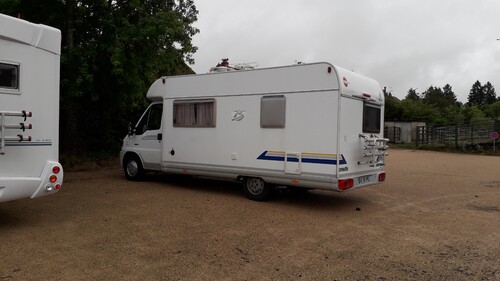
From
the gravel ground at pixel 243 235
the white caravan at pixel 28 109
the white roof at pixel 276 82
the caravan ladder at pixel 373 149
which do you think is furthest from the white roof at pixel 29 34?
the caravan ladder at pixel 373 149

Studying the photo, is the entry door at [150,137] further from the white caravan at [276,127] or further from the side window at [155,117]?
the white caravan at [276,127]

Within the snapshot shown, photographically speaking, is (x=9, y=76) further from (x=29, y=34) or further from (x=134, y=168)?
(x=134, y=168)

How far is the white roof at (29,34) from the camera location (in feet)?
18.9

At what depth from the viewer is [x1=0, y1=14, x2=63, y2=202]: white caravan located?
5.77 metres

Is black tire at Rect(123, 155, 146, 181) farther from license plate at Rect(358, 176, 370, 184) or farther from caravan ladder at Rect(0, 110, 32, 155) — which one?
license plate at Rect(358, 176, 370, 184)

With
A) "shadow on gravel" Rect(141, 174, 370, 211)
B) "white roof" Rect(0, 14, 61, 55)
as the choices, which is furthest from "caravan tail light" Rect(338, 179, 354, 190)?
"white roof" Rect(0, 14, 61, 55)

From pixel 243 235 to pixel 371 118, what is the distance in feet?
13.7

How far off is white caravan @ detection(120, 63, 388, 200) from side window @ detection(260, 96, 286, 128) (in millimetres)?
20

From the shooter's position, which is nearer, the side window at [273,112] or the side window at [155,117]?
the side window at [273,112]

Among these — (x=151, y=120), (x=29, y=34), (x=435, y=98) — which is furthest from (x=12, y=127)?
(x=435, y=98)

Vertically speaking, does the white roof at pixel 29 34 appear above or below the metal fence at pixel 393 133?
above

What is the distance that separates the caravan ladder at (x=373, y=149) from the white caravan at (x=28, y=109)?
18.2ft

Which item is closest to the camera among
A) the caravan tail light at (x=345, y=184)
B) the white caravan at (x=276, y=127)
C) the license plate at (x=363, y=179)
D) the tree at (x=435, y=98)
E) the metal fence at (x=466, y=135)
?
the caravan tail light at (x=345, y=184)

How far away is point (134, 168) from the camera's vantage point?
1138cm
